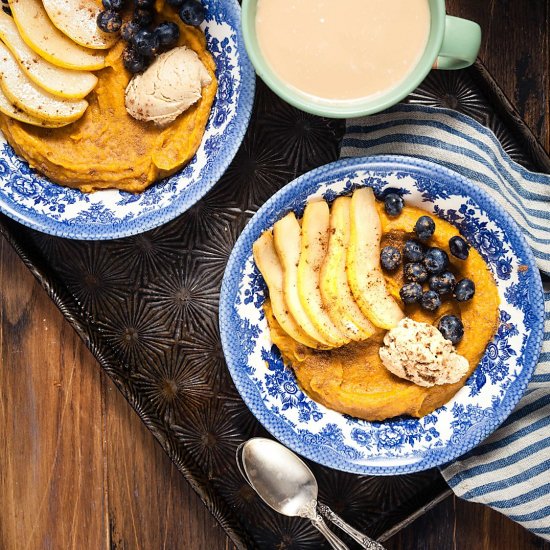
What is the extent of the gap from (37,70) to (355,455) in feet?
5.86

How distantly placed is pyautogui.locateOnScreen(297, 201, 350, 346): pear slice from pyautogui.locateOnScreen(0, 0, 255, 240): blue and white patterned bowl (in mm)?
366

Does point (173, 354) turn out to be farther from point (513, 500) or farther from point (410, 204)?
point (513, 500)

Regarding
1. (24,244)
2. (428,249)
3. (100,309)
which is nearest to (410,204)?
(428,249)

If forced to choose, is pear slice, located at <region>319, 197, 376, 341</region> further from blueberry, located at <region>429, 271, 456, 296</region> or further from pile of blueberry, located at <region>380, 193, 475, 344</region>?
blueberry, located at <region>429, 271, 456, 296</region>

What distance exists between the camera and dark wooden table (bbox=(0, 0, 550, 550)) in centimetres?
301

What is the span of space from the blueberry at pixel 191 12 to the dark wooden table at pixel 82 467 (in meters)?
→ 1.14

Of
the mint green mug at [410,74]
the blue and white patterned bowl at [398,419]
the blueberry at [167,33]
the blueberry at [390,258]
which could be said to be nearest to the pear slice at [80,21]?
the blueberry at [167,33]

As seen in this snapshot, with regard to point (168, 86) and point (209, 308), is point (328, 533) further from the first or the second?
point (168, 86)

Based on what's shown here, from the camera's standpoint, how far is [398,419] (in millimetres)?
2740

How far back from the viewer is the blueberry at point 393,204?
265cm

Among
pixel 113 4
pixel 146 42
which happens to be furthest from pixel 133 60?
pixel 113 4

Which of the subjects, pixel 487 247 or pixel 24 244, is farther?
pixel 24 244

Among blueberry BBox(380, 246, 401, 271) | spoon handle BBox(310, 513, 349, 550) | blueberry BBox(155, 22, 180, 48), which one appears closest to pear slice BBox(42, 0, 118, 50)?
blueberry BBox(155, 22, 180, 48)

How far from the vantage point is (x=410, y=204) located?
2.75 metres
